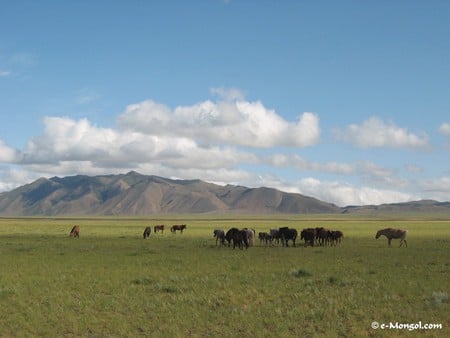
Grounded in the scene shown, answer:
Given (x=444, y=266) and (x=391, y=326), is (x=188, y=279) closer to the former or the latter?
(x=391, y=326)

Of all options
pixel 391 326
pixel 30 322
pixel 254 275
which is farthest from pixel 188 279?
pixel 391 326

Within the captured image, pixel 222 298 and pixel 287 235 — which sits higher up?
pixel 287 235

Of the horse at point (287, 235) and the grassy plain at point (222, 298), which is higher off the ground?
the horse at point (287, 235)

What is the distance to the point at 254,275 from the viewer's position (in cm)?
2002

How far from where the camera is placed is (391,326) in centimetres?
1216

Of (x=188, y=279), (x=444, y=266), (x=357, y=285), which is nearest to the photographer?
(x=357, y=285)

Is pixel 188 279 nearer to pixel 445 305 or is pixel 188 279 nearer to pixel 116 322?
pixel 116 322

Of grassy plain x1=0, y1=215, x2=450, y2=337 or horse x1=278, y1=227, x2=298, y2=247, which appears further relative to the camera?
horse x1=278, y1=227, x2=298, y2=247

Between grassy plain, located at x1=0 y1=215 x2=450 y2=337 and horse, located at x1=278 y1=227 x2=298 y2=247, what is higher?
horse, located at x1=278 y1=227 x2=298 y2=247

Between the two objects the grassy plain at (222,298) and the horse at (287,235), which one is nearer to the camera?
the grassy plain at (222,298)

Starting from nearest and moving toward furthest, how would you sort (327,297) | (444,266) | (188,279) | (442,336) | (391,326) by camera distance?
(442,336), (391,326), (327,297), (188,279), (444,266)

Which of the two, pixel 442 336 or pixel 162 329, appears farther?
pixel 162 329

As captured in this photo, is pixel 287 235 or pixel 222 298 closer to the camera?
pixel 222 298

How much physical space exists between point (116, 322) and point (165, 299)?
2.79 m
